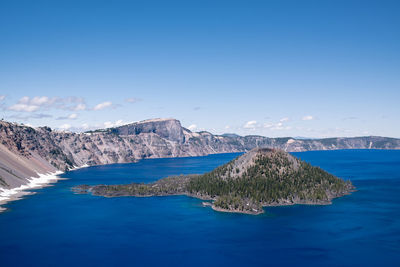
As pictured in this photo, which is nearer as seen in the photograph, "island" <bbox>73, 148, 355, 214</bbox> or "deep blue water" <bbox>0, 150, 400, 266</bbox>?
"deep blue water" <bbox>0, 150, 400, 266</bbox>

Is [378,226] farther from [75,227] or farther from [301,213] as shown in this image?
[75,227]

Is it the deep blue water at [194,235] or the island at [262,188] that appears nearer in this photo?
the deep blue water at [194,235]

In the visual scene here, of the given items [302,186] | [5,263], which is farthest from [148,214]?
[302,186]

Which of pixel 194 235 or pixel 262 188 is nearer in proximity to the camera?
pixel 194 235

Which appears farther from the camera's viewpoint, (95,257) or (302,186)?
(302,186)

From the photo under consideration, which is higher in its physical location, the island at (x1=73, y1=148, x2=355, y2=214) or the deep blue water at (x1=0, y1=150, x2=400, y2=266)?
the island at (x1=73, y1=148, x2=355, y2=214)
